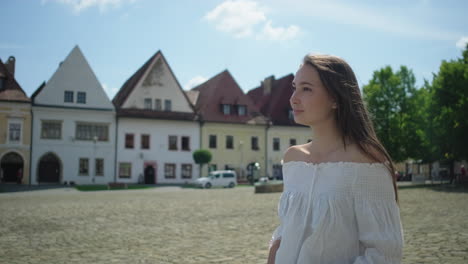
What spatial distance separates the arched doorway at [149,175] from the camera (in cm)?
4556

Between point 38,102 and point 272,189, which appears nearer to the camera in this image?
point 272,189

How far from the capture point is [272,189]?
28359 millimetres

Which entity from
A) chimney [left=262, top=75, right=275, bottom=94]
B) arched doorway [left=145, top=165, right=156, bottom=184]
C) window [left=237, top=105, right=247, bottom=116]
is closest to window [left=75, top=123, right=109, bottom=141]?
arched doorway [left=145, top=165, right=156, bottom=184]

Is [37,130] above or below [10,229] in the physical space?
above

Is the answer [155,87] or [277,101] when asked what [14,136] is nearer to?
[155,87]

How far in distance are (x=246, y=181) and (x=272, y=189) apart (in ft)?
68.6

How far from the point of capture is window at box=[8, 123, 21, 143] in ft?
133

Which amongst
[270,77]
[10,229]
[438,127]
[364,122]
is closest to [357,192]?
[364,122]

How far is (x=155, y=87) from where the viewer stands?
4653 centimetres

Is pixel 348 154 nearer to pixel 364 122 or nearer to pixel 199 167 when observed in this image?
pixel 364 122

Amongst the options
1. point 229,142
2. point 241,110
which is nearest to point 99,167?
point 229,142

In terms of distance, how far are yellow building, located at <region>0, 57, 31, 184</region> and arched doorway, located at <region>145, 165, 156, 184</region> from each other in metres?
10.9

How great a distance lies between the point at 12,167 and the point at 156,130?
13.7 metres

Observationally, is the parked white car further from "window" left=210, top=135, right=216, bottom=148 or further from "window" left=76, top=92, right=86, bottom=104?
"window" left=76, top=92, right=86, bottom=104
